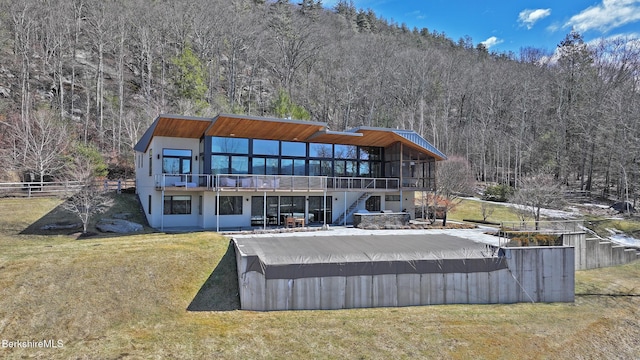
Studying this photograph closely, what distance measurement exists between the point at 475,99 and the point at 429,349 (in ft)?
157

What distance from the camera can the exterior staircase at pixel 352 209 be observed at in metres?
20.9

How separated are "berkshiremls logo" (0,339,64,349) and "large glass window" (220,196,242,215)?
1075 cm

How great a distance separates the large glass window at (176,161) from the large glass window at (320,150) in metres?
7.06

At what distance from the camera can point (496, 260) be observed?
469 inches

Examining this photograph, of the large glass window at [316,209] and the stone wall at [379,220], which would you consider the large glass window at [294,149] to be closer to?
the large glass window at [316,209]

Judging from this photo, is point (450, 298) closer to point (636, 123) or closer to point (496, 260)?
point (496, 260)

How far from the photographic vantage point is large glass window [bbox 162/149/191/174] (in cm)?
1831

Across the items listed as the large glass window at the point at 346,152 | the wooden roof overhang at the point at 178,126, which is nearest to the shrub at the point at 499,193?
the large glass window at the point at 346,152

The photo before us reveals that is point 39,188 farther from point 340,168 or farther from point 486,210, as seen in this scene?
point 486,210

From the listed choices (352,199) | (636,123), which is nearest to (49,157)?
(352,199)

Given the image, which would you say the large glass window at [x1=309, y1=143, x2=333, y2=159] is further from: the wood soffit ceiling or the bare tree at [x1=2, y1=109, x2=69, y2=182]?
the bare tree at [x1=2, y1=109, x2=69, y2=182]

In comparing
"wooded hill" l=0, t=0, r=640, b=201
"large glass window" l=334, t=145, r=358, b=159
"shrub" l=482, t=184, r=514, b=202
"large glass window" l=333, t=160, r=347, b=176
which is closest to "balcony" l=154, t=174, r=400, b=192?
"large glass window" l=333, t=160, r=347, b=176

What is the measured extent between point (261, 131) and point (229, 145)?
6.39 feet

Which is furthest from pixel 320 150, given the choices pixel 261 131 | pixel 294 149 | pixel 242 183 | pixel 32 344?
pixel 32 344
